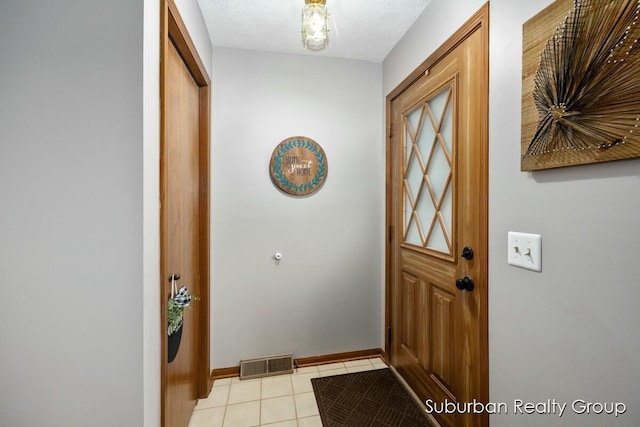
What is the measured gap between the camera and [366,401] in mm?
1812

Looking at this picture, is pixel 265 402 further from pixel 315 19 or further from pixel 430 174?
pixel 315 19

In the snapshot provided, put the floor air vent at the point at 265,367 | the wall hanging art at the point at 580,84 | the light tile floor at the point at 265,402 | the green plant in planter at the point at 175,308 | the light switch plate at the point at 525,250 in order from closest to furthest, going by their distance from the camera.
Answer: the wall hanging art at the point at 580,84 < the light switch plate at the point at 525,250 < the green plant in planter at the point at 175,308 < the light tile floor at the point at 265,402 < the floor air vent at the point at 265,367

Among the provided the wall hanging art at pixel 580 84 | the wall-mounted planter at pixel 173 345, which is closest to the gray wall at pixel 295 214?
the wall-mounted planter at pixel 173 345

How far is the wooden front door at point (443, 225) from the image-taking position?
128cm

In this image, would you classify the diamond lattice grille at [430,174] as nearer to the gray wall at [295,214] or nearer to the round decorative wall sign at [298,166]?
the gray wall at [295,214]

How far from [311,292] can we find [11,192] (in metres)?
1.78

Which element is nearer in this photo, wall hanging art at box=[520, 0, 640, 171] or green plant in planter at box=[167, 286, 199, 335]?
wall hanging art at box=[520, 0, 640, 171]

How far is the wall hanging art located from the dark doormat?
1.56m

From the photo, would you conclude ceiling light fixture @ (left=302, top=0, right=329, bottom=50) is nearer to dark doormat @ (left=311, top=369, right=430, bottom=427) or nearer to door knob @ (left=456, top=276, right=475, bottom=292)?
door knob @ (left=456, top=276, right=475, bottom=292)

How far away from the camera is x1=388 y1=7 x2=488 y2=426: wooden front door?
50.6 inches

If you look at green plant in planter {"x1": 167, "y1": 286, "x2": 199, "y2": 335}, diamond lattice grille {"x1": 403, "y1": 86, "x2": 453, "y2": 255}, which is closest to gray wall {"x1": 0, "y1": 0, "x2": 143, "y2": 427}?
green plant in planter {"x1": 167, "y1": 286, "x2": 199, "y2": 335}

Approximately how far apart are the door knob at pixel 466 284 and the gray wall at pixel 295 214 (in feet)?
3.26

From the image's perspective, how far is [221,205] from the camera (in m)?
2.07

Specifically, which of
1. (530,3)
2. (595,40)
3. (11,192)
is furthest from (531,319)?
(11,192)
